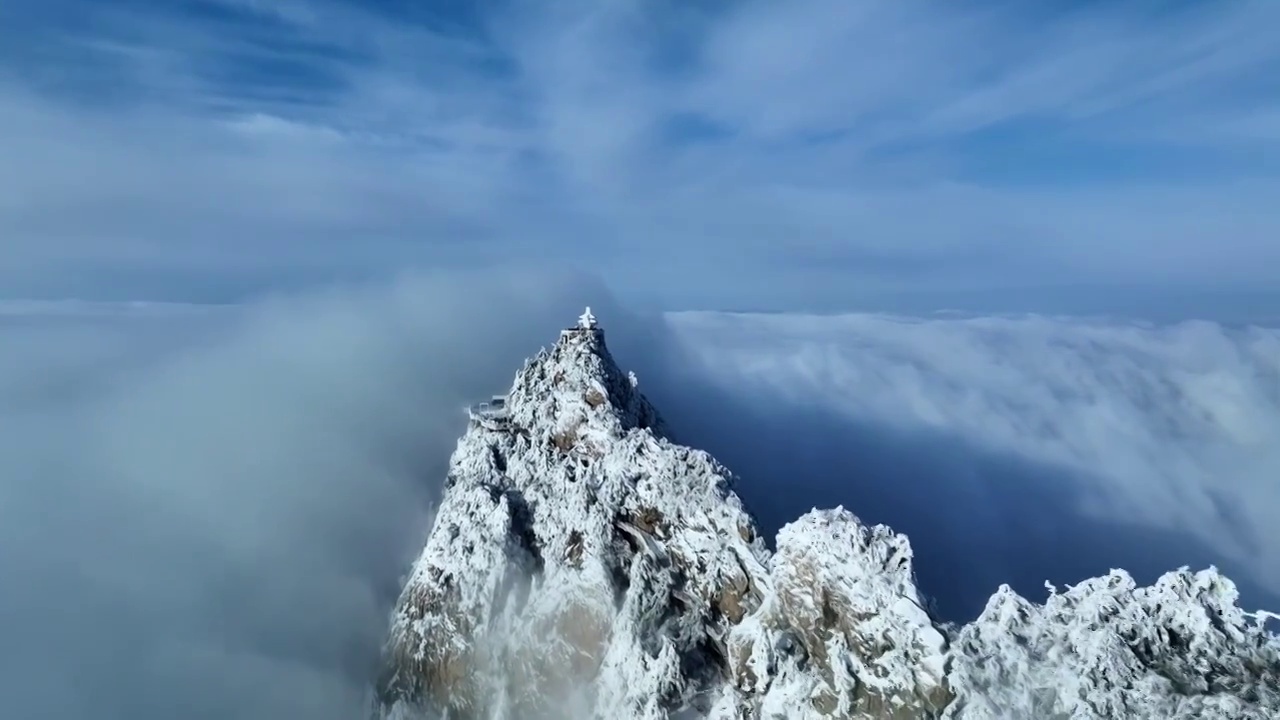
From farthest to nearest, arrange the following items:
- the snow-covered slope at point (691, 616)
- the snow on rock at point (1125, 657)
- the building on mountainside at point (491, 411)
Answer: the building on mountainside at point (491, 411) < the snow-covered slope at point (691, 616) < the snow on rock at point (1125, 657)

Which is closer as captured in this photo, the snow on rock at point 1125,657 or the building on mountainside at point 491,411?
the snow on rock at point 1125,657

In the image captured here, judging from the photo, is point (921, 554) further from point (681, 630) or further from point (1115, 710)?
point (1115, 710)

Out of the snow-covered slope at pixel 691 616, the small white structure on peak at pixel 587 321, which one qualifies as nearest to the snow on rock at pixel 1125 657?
the snow-covered slope at pixel 691 616

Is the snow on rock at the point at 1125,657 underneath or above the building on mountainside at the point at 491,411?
underneath

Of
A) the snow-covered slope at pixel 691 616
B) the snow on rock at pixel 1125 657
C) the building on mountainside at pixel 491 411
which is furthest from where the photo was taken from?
the building on mountainside at pixel 491 411

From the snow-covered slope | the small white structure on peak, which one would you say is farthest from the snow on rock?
the small white structure on peak

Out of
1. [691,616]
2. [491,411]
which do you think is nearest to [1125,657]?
[691,616]

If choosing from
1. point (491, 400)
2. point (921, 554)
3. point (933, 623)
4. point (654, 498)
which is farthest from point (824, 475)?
point (933, 623)

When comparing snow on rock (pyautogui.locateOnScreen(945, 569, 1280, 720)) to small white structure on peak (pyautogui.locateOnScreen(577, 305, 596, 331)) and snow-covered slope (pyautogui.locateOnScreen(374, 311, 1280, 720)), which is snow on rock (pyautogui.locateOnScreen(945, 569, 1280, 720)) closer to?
snow-covered slope (pyautogui.locateOnScreen(374, 311, 1280, 720))

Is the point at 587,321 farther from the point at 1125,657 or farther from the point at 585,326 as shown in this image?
the point at 1125,657

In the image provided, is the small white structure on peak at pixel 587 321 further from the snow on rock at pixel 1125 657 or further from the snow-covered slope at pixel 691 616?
the snow on rock at pixel 1125 657
